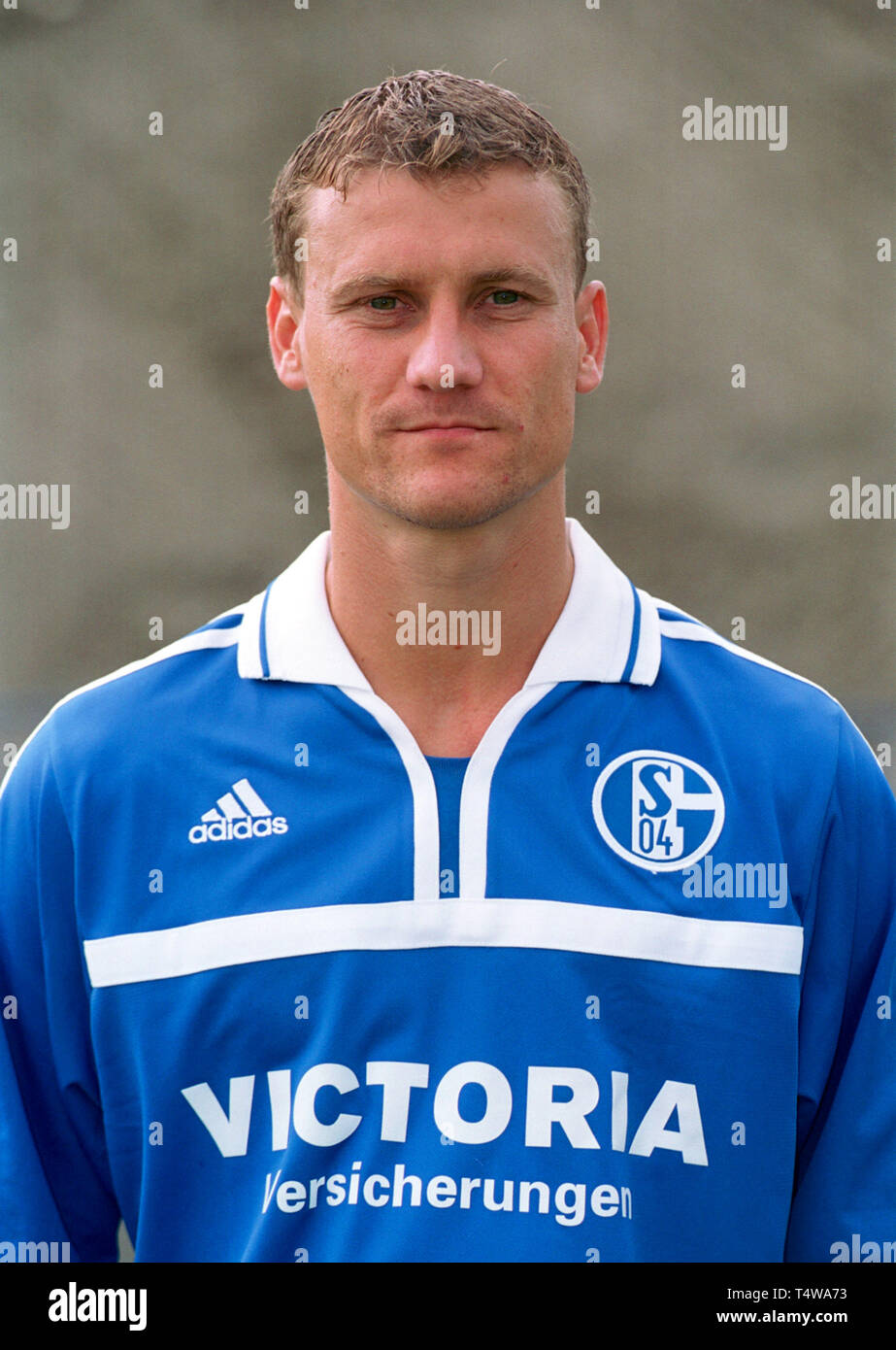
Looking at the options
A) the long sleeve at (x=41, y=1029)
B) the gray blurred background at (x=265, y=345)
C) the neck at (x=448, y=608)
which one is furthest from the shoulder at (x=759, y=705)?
the gray blurred background at (x=265, y=345)

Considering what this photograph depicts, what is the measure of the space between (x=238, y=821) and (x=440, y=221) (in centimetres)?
50

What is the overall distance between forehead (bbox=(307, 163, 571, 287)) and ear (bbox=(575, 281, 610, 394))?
9 centimetres

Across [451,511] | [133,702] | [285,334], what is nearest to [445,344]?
[451,511]

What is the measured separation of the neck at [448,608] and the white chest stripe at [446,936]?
143mm

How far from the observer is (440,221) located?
1110 mm

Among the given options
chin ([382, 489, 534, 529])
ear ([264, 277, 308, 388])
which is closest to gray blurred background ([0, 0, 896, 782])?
ear ([264, 277, 308, 388])

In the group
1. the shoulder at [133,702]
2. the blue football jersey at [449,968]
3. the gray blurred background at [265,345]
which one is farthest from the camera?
the gray blurred background at [265,345]

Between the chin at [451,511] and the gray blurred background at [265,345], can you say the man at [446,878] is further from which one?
the gray blurred background at [265,345]

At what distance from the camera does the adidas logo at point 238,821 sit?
115 cm

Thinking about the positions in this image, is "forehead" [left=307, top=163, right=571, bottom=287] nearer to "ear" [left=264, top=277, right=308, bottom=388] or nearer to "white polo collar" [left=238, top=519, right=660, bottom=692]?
"ear" [left=264, top=277, right=308, bottom=388]

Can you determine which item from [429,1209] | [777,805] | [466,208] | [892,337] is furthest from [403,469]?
[892,337]

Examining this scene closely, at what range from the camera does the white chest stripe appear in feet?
3.61
